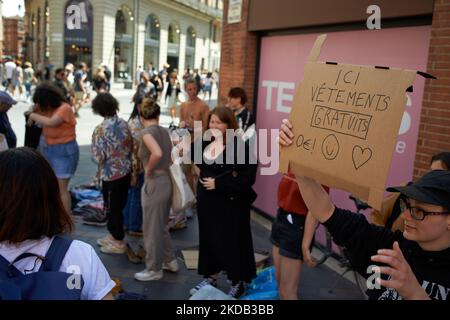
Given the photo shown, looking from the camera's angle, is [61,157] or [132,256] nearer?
[132,256]

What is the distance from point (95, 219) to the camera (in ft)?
20.6

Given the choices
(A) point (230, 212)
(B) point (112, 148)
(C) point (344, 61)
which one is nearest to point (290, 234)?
(A) point (230, 212)

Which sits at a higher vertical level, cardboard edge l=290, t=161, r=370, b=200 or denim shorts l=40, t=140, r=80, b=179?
cardboard edge l=290, t=161, r=370, b=200

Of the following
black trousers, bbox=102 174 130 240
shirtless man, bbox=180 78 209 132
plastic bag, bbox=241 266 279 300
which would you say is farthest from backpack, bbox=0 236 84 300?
shirtless man, bbox=180 78 209 132

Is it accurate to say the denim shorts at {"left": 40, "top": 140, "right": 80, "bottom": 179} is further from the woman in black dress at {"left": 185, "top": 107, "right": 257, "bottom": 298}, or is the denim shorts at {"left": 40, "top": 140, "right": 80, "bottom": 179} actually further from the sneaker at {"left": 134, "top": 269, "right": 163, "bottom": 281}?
the woman in black dress at {"left": 185, "top": 107, "right": 257, "bottom": 298}

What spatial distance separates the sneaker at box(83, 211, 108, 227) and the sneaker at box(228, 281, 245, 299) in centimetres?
266

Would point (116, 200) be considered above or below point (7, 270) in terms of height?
below

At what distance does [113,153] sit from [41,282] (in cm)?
357

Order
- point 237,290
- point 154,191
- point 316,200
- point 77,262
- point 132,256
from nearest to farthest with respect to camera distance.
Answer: point 77,262 < point 316,200 < point 237,290 < point 154,191 < point 132,256

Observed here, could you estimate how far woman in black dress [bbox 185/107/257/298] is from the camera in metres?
4.09

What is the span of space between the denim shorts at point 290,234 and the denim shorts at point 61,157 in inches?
120

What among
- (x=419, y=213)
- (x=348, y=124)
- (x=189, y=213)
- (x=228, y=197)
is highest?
(x=348, y=124)

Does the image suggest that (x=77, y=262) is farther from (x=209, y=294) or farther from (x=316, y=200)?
(x=209, y=294)

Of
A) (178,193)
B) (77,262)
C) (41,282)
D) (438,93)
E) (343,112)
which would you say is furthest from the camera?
(178,193)
